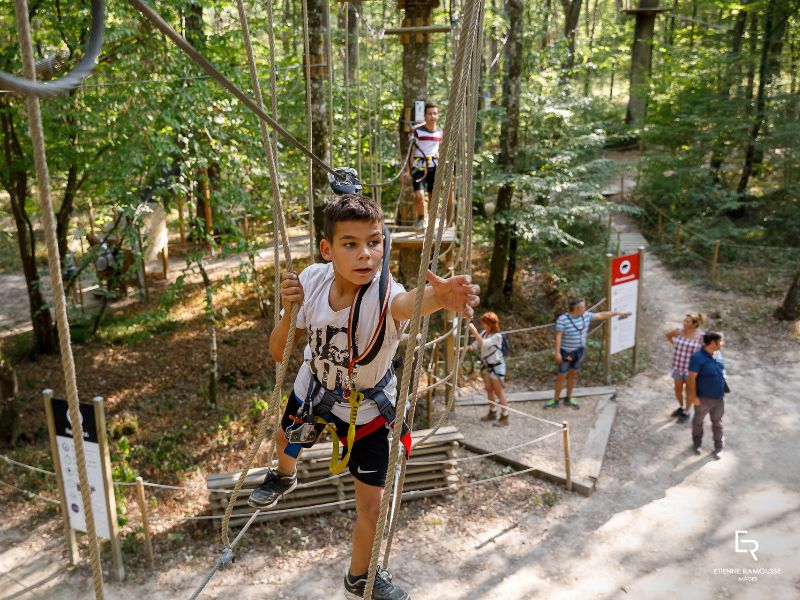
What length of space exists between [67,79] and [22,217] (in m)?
8.27

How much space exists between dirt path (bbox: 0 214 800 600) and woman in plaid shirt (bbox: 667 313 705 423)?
0.35 m

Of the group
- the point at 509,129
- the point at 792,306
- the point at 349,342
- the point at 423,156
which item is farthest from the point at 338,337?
the point at 792,306

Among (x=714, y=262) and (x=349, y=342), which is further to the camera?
(x=714, y=262)

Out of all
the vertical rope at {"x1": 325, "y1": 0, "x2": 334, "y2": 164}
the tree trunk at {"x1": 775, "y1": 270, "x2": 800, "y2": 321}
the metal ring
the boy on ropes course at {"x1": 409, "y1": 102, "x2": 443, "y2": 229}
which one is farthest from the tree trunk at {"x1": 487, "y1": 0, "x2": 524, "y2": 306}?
the metal ring

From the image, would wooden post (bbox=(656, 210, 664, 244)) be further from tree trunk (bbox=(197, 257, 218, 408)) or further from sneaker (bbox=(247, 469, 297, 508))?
sneaker (bbox=(247, 469, 297, 508))

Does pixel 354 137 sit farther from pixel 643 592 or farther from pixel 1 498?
pixel 643 592

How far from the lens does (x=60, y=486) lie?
4980 millimetres

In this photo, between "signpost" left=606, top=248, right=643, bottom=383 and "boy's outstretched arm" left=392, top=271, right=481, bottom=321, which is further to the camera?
"signpost" left=606, top=248, right=643, bottom=383

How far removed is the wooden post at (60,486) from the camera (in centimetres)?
483

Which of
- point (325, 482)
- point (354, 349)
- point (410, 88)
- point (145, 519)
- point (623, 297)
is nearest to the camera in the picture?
point (354, 349)

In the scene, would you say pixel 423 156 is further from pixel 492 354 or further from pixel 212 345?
pixel 212 345

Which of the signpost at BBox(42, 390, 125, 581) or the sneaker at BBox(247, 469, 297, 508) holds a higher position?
the sneaker at BBox(247, 469, 297, 508)

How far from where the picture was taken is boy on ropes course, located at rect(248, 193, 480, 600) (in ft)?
6.44

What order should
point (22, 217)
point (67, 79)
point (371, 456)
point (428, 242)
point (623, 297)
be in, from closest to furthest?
point (67, 79), point (428, 242), point (371, 456), point (623, 297), point (22, 217)
